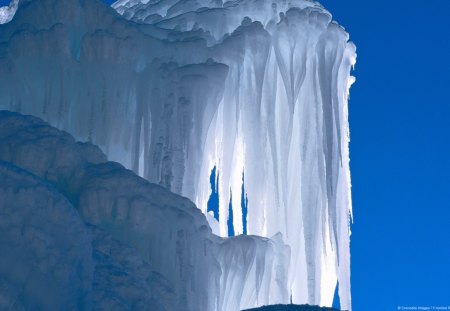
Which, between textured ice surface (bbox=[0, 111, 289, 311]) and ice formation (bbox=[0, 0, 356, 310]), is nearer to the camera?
textured ice surface (bbox=[0, 111, 289, 311])

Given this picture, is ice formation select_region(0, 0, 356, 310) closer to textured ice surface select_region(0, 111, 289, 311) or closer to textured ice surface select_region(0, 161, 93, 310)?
textured ice surface select_region(0, 111, 289, 311)

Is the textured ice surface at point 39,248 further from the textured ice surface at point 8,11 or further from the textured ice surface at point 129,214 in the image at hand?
the textured ice surface at point 8,11

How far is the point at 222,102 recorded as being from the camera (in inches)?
1213

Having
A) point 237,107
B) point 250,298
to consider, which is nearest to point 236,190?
point 237,107

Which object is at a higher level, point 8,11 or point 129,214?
point 8,11

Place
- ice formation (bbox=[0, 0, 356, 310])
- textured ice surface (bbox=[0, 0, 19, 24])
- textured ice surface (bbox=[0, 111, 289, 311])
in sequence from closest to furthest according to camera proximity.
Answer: textured ice surface (bbox=[0, 111, 289, 311]) < ice formation (bbox=[0, 0, 356, 310]) < textured ice surface (bbox=[0, 0, 19, 24])

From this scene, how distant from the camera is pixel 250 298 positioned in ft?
89.2

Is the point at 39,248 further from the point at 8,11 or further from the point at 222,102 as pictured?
the point at 8,11

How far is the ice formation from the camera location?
28.6 m

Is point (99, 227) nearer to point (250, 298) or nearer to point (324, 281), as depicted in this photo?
point (250, 298)

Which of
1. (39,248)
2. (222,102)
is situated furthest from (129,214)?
(222,102)

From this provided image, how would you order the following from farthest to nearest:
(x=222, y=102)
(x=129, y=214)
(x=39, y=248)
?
(x=222, y=102) → (x=129, y=214) → (x=39, y=248)

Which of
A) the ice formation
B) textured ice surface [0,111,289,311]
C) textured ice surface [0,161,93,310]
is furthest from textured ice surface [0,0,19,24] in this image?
textured ice surface [0,161,93,310]

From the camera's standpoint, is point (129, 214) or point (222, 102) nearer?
point (129, 214)
